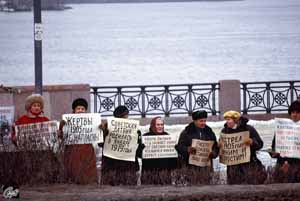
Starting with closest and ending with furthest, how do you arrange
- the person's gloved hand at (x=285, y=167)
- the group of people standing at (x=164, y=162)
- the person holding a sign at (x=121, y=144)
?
the group of people standing at (x=164, y=162) < the person's gloved hand at (x=285, y=167) < the person holding a sign at (x=121, y=144)

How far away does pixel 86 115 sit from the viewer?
13.0 metres

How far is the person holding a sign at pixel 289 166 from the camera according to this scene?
39.7 feet

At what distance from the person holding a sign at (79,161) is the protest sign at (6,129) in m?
0.58

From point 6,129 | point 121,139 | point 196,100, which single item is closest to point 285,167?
point 121,139

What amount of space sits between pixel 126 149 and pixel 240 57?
7411 centimetres

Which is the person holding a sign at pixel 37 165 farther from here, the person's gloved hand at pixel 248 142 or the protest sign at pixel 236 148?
the person's gloved hand at pixel 248 142

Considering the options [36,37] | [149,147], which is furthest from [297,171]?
[36,37]

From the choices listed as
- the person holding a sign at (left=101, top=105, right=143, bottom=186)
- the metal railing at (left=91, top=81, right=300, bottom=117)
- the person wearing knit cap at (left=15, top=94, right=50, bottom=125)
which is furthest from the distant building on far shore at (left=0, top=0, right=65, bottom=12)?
the person wearing knit cap at (left=15, top=94, right=50, bottom=125)

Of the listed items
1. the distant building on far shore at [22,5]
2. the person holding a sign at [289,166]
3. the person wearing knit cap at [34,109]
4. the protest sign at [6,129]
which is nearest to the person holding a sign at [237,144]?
the person holding a sign at [289,166]

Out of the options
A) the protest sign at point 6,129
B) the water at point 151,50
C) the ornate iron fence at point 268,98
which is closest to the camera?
the protest sign at point 6,129

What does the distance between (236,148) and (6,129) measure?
103 inches

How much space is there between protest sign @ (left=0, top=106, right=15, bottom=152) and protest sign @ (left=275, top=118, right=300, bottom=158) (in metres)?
2.95

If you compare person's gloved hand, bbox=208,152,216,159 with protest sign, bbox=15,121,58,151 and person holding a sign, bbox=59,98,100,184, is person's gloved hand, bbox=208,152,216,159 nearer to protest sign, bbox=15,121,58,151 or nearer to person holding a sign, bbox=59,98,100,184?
person holding a sign, bbox=59,98,100,184

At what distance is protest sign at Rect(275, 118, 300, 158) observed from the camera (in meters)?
12.9
